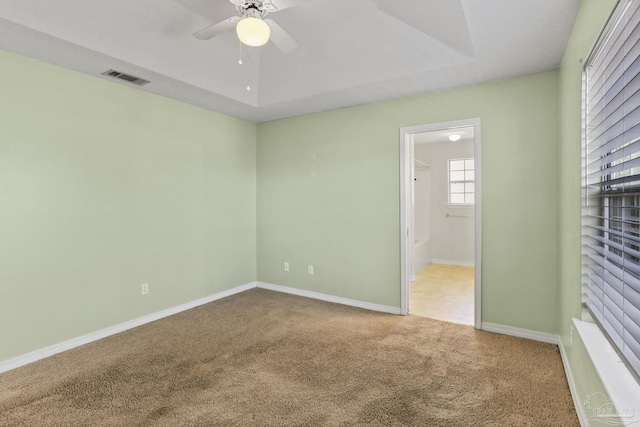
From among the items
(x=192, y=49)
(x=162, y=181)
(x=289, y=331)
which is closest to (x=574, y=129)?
(x=289, y=331)

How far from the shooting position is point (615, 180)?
5.09 ft

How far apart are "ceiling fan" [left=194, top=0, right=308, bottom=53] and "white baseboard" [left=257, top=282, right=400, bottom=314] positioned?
112 inches

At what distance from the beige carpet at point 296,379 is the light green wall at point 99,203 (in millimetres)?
398

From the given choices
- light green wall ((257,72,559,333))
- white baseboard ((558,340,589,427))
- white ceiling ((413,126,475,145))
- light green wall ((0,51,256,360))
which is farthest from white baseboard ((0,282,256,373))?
white ceiling ((413,126,475,145))

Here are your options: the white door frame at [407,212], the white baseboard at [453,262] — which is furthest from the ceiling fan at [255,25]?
the white baseboard at [453,262]

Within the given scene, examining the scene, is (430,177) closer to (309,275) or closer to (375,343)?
(309,275)

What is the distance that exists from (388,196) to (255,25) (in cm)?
239

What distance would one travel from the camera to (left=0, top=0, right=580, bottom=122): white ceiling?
7.36 ft

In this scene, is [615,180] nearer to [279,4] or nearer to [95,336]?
[279,4]

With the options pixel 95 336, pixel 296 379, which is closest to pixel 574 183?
pixel 296 379

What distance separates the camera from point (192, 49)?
2982 millimetres

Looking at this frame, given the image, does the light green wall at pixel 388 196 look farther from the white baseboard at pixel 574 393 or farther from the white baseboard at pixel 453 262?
the white baseboard at pixel 453 262

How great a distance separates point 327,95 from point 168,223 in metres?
2.23

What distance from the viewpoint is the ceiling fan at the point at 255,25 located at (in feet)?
6.17
